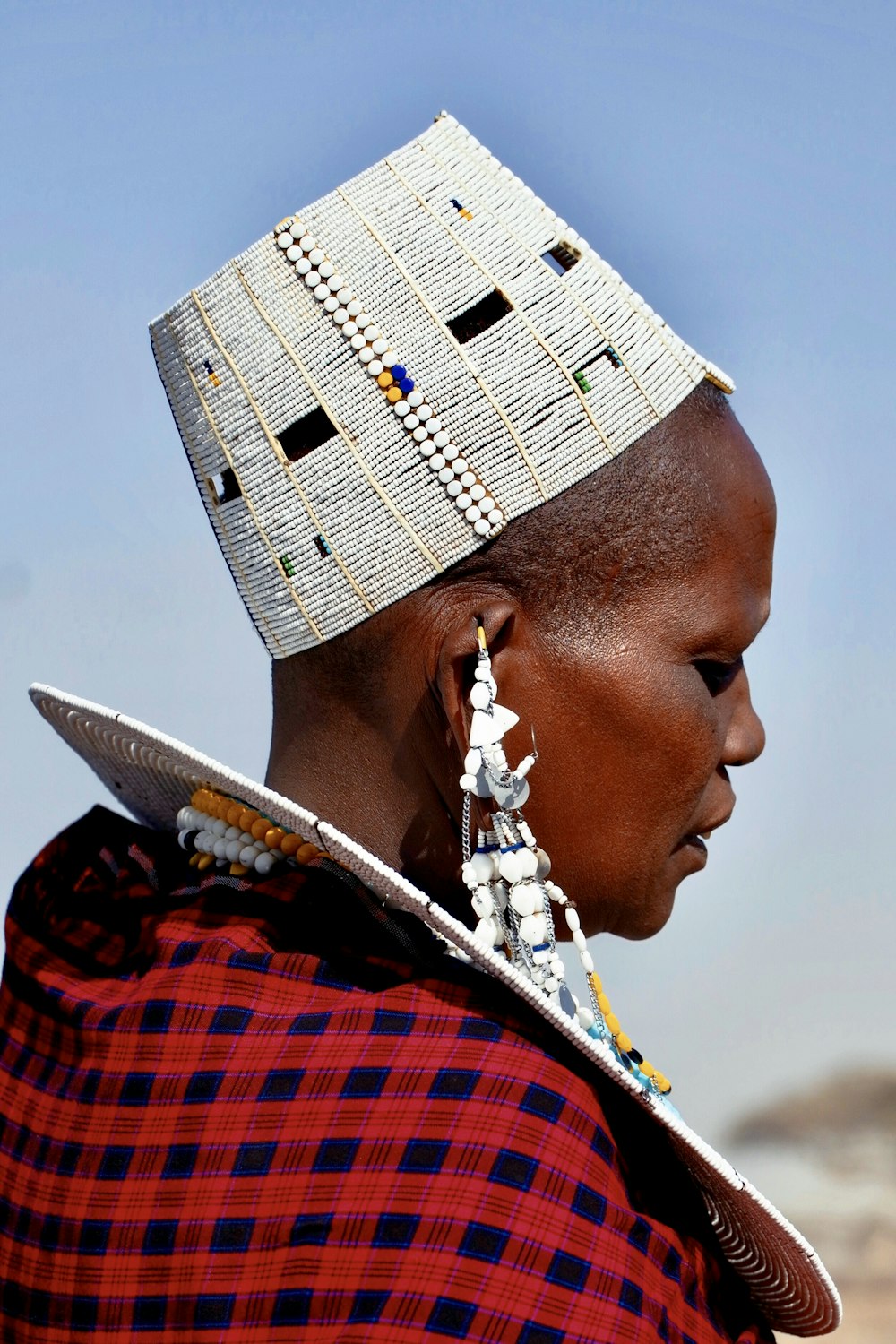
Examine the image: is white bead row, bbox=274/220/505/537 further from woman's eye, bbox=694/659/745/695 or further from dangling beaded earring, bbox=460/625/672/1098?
woman's eye, bbox=694/659/745/695

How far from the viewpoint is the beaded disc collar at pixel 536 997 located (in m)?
1.60

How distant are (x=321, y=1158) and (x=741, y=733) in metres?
0.79

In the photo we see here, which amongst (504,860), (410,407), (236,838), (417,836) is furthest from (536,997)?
(410,407)

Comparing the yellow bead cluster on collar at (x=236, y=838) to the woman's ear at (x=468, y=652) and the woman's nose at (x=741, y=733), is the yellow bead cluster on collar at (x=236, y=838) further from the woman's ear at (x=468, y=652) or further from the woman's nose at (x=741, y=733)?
the woman's nose at (x=741, y=733)

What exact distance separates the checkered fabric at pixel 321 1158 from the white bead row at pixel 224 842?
0.03m

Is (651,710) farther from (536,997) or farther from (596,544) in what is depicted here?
(536,997)

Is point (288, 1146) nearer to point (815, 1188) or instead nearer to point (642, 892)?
point (642, 892)

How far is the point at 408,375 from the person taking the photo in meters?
1.82

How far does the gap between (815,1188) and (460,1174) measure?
3.43 m

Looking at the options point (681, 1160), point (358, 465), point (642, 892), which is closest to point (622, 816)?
point (642, 892)

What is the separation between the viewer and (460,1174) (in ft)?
5.00

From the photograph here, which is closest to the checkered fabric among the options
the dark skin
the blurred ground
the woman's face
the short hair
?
the dark skin

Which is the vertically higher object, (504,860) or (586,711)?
(586,711)

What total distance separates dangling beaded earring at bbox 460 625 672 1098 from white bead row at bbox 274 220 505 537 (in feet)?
0.49
